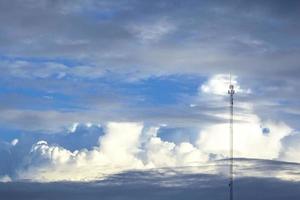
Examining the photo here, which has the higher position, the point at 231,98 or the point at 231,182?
the point at 231,98

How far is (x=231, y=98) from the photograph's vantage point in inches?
7372

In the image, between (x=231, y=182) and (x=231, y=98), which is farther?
(x=231, y=98)

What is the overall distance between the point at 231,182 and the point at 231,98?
81.0 meters

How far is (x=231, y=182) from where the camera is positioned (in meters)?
167
